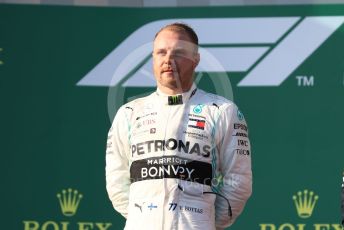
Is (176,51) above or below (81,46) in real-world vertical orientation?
below

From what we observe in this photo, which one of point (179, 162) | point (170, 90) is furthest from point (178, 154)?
point (170, 90)

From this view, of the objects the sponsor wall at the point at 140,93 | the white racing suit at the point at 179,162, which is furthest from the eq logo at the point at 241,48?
the white racing suit at the point at 179,162

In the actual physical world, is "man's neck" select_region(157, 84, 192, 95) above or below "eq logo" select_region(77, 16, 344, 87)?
below

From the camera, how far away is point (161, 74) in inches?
125

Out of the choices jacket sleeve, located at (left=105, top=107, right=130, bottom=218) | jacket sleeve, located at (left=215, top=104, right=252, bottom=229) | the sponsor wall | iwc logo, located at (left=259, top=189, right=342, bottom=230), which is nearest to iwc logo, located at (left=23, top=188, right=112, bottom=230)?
the sponsor wall

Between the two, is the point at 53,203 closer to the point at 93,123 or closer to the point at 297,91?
the point at 93,123

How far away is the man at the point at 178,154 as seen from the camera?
10.0 feet

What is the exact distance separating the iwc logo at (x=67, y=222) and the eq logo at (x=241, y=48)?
0.60 meters

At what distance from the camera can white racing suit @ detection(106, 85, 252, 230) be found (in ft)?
10.00

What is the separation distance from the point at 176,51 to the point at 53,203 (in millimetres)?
1954

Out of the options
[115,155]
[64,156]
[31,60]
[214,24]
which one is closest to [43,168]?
[64,156]

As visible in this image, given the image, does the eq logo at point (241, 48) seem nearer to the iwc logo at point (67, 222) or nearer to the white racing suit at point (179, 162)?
the iwc logo at point (67, 222)

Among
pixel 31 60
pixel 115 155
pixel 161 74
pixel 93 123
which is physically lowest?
pixel 115 155

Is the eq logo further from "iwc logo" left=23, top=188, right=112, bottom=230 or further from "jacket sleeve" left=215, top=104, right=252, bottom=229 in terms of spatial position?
"jacket sleeve" left=215, top=104, right=252, bottom=229
